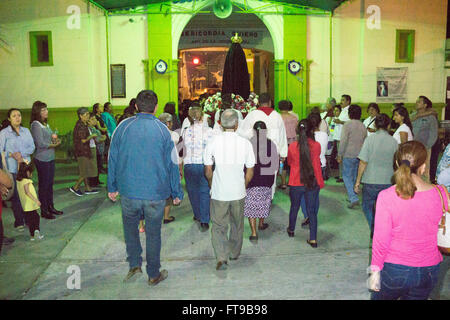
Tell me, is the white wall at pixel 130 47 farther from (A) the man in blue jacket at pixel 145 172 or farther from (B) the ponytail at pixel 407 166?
(B) the ponytail at pixel 407 166

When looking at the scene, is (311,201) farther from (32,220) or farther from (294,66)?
(294,66)

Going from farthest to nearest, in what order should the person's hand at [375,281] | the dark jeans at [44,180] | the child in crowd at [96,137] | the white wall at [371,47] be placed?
1. the white wall at [371,47]
2. the child in crowd at [96,137]
3. the dark jeans at [44,180]
4. the person's hand at [375,281]

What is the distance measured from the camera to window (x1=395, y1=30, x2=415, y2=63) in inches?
547

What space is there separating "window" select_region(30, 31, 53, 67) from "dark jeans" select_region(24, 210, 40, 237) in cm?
824

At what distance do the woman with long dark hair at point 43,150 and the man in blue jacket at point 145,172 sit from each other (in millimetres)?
2851

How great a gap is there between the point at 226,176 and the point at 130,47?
372 inches

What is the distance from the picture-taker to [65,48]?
1303cm

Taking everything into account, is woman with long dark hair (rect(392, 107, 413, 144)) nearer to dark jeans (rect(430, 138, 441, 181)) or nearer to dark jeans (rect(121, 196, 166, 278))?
dark jeans (rect(430, 138, 441, 181))

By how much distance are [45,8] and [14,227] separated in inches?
336

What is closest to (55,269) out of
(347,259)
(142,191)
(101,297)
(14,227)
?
Result: (101,297)

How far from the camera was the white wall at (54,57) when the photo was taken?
42.3 feet

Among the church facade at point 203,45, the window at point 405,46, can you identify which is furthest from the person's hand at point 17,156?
the window at point 405,46

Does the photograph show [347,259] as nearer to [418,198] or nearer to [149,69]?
[418,198]

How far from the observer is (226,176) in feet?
16.0
